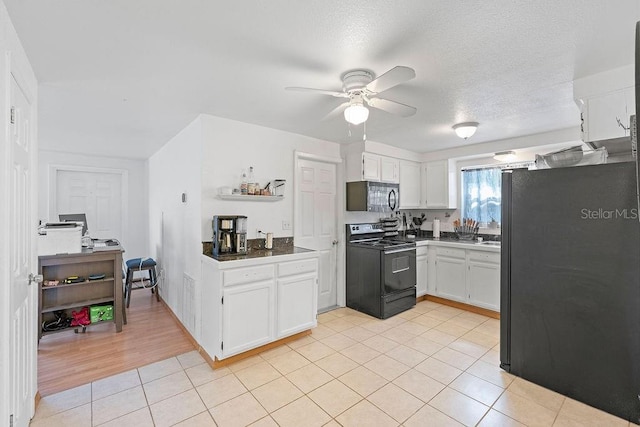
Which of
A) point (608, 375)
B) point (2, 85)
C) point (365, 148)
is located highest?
point (365, 148)

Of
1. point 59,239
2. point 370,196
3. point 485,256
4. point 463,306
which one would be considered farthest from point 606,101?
point 59,239

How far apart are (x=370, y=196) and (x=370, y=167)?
1.38 feet

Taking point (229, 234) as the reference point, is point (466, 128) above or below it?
above

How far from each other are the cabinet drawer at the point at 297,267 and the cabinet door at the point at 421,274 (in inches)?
73.7

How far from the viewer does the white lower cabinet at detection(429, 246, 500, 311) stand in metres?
3.72

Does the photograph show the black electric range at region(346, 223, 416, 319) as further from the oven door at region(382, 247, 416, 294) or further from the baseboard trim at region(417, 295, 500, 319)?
the baseboard trim at region(417, 295, 500, 319)

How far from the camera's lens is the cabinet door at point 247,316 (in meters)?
2.55

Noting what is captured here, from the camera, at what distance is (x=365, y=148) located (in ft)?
13.1

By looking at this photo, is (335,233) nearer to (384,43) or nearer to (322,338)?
(322,338)

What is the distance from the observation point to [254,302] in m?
2.72

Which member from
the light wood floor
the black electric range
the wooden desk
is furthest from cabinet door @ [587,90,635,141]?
the wooden desk

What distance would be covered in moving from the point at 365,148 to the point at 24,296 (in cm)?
357

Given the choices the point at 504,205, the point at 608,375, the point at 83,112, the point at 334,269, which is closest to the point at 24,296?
the point at 83,112

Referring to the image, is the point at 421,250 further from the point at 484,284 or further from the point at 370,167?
the point at 370,167
